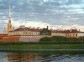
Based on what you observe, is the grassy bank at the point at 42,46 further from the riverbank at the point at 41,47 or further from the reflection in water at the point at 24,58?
the reflection in water at the point at 24,58

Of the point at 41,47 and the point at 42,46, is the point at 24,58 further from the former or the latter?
the point at 42,46

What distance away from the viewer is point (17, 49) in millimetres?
49062

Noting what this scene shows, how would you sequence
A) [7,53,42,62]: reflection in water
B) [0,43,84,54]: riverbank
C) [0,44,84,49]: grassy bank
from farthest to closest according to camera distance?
[0,44,84,49]: grassy bank
[0,43,84,54]: riverbank
[7,53,42,62]: reflection in water

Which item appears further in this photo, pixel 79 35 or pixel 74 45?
pixel 79 35

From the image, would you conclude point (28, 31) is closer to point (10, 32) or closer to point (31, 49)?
point (10, 32)

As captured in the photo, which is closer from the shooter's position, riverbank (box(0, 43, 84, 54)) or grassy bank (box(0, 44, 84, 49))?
riverbank (box(0, 43, 84, 54))

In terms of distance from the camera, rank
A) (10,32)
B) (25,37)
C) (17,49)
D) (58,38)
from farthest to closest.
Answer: (10,32), (25,37), (58,38), (17,49)

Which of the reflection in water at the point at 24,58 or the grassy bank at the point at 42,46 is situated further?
the grassy bank at the point at 42,46

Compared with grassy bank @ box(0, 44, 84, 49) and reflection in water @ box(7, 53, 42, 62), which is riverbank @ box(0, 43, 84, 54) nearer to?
grassy bank @ box(0, 44, 84, 49)

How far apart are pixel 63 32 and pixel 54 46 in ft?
74.5

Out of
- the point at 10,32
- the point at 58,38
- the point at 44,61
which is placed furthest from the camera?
the point at 10,32

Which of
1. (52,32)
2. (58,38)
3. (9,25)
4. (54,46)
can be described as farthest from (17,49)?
(52,32)

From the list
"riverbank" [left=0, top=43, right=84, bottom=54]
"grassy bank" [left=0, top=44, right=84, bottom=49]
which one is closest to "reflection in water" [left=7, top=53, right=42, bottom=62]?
"riverbank" [left=0, top=43, right=84, bottom=54]

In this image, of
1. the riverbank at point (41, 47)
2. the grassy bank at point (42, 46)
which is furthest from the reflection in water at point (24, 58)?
the grassy bank at point (42, 46)
